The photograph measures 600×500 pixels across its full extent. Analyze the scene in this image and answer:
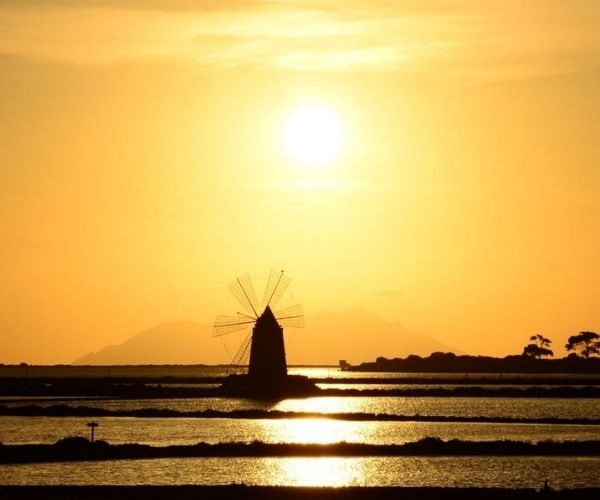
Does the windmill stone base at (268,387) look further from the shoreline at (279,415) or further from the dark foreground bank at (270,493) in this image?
the dark foreground bank at (270,493)

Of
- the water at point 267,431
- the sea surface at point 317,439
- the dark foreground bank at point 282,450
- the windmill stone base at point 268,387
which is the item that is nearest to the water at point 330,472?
the sea surface at point 317,439

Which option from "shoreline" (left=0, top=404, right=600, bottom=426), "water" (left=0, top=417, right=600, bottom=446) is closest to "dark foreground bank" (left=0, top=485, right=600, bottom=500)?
"water" (left=0, top=417, right=600, bottom=446)

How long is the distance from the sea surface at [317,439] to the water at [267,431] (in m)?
0.05

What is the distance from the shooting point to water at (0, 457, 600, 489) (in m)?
41.6

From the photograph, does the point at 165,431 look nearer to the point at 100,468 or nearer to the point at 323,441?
the point at 323,441

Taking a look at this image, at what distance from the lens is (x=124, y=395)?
119125 mm

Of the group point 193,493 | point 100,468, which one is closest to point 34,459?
point 100,468

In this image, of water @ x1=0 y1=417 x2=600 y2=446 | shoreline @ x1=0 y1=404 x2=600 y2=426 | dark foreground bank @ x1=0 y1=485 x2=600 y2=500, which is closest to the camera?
dark foreground bank @ x1=0 y1=485 x2=600 y2=500

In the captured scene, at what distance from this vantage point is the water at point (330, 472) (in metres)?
41.6

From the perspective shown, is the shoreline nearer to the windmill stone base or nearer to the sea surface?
the sea surface

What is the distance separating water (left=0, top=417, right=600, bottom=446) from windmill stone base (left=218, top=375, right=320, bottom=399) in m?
24.2

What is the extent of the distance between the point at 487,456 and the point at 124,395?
238 ft

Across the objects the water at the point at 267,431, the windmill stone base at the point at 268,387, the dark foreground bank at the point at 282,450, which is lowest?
the dark foreground bank at the point at 282,450

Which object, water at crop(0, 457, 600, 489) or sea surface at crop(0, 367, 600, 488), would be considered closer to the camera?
water at crop(0, 457, 600, 489)
